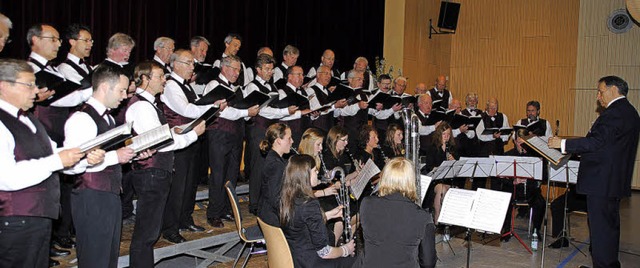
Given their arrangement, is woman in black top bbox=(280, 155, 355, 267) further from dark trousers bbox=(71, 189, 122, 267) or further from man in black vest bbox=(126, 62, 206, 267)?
dark trousers bbox=(71, 189, 122, 267)

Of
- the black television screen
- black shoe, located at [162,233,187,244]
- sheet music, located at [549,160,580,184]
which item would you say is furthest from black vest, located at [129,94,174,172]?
the black television screen

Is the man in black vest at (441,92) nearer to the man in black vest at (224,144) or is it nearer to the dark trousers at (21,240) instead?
the man in black vest at (224,144)

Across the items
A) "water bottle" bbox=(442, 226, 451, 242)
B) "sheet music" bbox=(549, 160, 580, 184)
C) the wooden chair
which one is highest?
"sheet music" bbox=(549, 160, 580, 184)

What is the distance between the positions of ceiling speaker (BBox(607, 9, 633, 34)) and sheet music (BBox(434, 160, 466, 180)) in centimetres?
650

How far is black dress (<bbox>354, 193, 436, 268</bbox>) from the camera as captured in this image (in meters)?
3.47

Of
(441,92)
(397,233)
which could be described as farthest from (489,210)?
(441,92)

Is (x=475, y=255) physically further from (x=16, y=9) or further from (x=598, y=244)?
(x=16, y=9)

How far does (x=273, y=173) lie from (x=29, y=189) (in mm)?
2052

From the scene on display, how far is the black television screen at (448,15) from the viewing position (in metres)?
12.4

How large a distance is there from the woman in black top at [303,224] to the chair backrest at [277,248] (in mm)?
82

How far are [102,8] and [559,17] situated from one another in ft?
28.6

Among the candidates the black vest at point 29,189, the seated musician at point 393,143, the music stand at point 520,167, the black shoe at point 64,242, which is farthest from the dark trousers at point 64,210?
the music stand at point 520,167

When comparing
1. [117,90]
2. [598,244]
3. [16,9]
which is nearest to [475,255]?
[598,244]

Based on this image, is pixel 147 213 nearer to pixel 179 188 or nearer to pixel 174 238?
pixel 179 188
